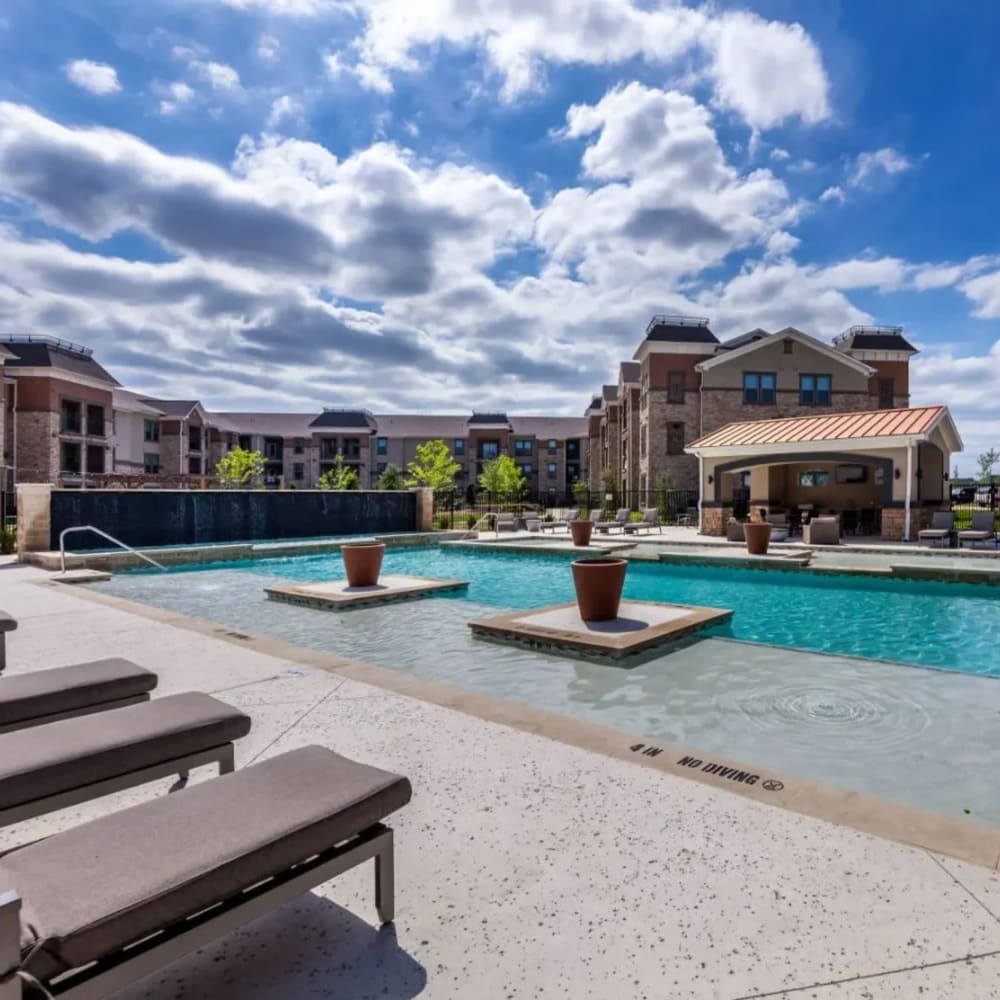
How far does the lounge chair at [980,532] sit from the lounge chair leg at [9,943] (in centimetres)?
2048

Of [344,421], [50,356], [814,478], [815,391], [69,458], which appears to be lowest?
[814,478]

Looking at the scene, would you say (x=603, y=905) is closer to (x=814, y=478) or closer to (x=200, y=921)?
(x=200, y=921)

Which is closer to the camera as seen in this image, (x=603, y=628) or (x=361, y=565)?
(x=603, y=628)

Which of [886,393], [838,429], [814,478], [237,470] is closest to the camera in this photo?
[838,429]

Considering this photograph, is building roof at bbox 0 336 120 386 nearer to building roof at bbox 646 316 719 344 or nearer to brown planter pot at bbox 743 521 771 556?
building roof at bbox 646 316 719 344

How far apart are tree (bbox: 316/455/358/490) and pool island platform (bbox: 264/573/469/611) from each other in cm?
3768

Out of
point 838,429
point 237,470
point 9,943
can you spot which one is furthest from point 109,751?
point 237,470

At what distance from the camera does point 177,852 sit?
6.29 feet

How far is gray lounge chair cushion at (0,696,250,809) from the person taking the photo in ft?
8.11

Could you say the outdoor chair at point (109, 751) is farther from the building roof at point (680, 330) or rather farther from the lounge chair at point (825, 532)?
the building roof at point (680, 330)

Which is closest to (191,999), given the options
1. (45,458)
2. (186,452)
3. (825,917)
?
(825,917)

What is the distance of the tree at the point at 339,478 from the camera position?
50.5 metres

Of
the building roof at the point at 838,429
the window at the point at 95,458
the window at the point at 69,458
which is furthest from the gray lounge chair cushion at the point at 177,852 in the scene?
the window at the point at 95,458

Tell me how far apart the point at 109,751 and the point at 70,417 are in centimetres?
4975
